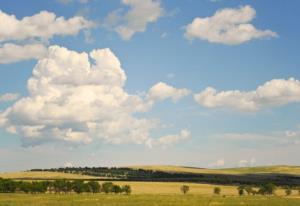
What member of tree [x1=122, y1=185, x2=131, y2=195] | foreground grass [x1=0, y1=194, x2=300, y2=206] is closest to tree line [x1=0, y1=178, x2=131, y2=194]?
tree [x1=122, y1=185, x2=131, y2=195]

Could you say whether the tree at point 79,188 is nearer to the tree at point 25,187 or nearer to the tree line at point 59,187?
the tree line at point 59,187

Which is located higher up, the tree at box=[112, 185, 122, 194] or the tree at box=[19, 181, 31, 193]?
the tree at box=[19, 181, 31, 193]

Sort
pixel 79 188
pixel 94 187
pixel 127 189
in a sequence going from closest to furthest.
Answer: pixel 127 189
pixel 79 188
pixel 94 187

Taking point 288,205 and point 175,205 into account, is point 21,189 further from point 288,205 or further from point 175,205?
point 288,205

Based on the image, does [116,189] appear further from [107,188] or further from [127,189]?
[127,189]

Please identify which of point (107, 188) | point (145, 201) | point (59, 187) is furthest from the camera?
point (59, 187)

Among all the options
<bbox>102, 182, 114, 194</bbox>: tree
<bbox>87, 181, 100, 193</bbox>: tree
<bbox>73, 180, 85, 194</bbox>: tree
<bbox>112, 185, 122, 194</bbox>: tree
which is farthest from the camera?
<bbox>87, 181, 100, 193</bbox>: tree

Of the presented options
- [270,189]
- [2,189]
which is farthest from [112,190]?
[270,189]

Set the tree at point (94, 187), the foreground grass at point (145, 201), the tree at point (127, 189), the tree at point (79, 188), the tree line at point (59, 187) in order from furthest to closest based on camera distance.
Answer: the tree at point (94, 187), the tree at point (79, 188), the tree line at point (59, 187), the tree at point (127, 189), the foreground grass at point (145, 201)

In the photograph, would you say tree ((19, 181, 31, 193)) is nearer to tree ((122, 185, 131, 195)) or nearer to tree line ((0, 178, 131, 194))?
tree line ((0, 178, 131, 194))

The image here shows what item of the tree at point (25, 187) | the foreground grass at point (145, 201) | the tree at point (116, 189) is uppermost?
the tree at point (25, 187)

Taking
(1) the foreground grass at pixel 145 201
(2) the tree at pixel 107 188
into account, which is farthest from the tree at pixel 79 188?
(1) the foreground grass at pixel 145 201

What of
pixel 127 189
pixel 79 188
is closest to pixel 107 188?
pixel 127 189

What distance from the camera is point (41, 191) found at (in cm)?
19150
